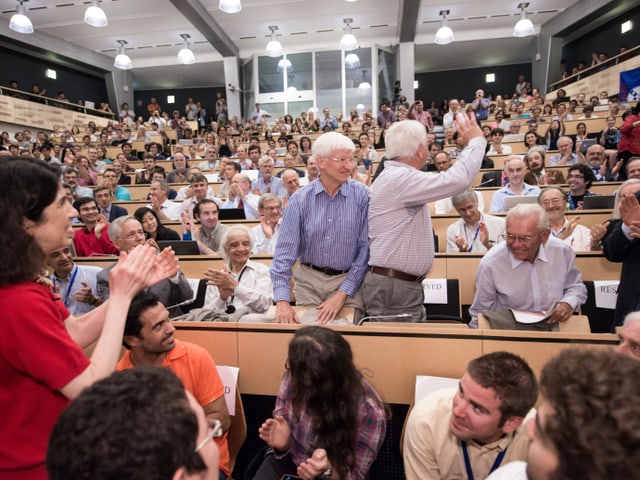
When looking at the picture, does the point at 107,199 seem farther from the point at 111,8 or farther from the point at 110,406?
the point at 111,8

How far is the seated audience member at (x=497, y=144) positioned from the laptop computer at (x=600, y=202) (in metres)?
3.02

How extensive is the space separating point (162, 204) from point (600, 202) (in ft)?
14.6

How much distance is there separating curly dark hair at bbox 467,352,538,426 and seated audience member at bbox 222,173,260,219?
3.83m

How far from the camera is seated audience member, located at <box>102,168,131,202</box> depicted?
18.9 ft

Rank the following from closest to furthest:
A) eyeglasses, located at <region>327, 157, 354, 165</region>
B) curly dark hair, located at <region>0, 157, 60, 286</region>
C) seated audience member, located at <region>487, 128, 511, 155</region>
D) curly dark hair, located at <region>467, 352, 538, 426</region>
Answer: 1. curly dark hair, located at <region>0, 157, 60, 286</region>
2. curly dark hair, located at <region>467, 352, 538, 426</region>
3. eyeglasses, located at <region>327, 157, 354, 165</region>
4. seated audience member, located at <region>487, 128, 511, 155</region>

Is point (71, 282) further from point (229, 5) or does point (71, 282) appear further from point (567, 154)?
point (229, 5)

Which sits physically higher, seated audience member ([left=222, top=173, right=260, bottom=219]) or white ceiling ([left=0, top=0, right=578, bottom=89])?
white ceiling ([left=0, top=0, right=578, bottom=89])

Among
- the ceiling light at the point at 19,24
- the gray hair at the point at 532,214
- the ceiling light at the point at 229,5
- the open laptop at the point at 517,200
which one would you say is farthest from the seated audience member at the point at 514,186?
the ceiling light at the point at 19,24

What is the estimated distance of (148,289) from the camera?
7.50 ft

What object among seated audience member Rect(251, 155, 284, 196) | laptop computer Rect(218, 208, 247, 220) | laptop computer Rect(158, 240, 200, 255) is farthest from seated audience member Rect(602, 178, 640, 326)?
seated audience member Rect(251, 155, 284, 196)

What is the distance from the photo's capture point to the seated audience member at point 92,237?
3.73 metres

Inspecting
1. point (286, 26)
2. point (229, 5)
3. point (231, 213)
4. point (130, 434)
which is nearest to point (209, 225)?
point (231, 213)

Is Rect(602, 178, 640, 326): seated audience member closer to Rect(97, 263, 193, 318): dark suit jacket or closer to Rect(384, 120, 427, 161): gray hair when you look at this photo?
Rect(384, 120, 427, 161): gray hair

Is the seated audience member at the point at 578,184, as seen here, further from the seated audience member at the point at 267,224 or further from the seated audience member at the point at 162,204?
the seated audience member at the point at 162,204
